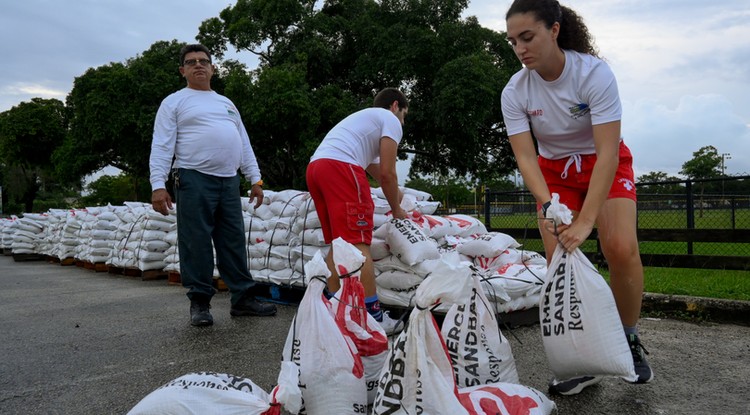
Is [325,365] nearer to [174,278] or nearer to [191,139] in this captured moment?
[191,139]

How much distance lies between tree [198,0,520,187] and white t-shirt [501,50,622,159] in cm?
1410

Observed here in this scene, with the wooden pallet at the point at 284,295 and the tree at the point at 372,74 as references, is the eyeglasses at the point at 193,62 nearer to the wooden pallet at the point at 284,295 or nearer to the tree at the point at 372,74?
the wooden pallet at the point at 284,295

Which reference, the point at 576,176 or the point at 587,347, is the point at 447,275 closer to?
the point at 587,347

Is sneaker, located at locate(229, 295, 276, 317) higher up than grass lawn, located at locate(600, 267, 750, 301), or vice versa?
grass lawn, located at locate(600, 267, 750, 301)

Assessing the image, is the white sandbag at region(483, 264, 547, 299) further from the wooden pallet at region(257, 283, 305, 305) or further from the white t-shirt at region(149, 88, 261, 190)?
the white t-shirt at region(149, 88, 261, 190)

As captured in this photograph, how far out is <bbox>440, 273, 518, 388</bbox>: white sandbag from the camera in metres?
2.04

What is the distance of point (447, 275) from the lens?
5.57 ft

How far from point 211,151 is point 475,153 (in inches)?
598

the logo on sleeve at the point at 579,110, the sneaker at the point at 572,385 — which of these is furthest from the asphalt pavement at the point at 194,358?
the logo on sleeve at the point at 579,110

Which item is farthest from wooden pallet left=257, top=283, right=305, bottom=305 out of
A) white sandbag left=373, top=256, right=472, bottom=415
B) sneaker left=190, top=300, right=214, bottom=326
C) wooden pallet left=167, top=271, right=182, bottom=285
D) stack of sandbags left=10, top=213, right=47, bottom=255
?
stack of sandbags left=10, top=213, right=47, bottom=255

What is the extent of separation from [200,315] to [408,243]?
5.41 feet

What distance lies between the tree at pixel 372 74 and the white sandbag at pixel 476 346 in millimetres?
14758

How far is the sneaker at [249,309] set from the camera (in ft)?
14.0

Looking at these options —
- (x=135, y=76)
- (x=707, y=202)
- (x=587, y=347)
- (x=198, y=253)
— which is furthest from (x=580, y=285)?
(x=135, y=76)
